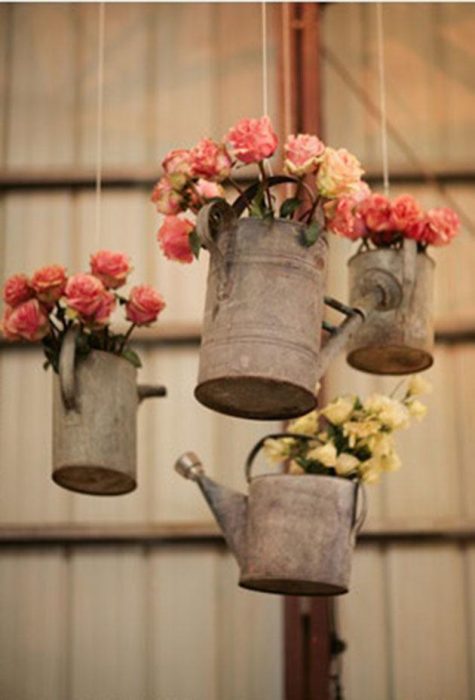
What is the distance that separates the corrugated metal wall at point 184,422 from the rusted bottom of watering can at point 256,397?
1688 mm

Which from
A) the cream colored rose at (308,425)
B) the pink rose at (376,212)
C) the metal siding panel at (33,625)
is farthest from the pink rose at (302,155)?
the metal siding panel at (33,625)

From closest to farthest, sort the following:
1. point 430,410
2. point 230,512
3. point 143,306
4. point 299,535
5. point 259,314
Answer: point 259,314 → point 299,535 → point 143,306 → point 230,512 → point 430,410

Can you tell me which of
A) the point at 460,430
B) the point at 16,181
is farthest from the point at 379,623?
the point at 16,181

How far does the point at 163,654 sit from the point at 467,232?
5.09 ft

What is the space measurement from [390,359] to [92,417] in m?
0.67

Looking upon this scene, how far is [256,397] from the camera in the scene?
3.54m

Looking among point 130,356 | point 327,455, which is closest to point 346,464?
point 327,455

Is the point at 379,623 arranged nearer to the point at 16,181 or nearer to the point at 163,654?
the point at 163,654

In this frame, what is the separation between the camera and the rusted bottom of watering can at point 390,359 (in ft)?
13.1

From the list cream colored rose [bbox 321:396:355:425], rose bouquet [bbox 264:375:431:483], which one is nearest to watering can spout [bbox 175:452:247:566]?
rose bouquet [bbox 264:375:431:483]

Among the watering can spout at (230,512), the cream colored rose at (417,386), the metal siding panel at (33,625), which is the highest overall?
the cream colored rose at (417,386)

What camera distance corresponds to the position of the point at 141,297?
409cm

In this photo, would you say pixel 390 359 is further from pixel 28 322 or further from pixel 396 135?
pixel 396 135

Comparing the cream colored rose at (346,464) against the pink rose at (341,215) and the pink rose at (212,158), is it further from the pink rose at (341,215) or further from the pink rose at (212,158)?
the pink rose at (212,158)
